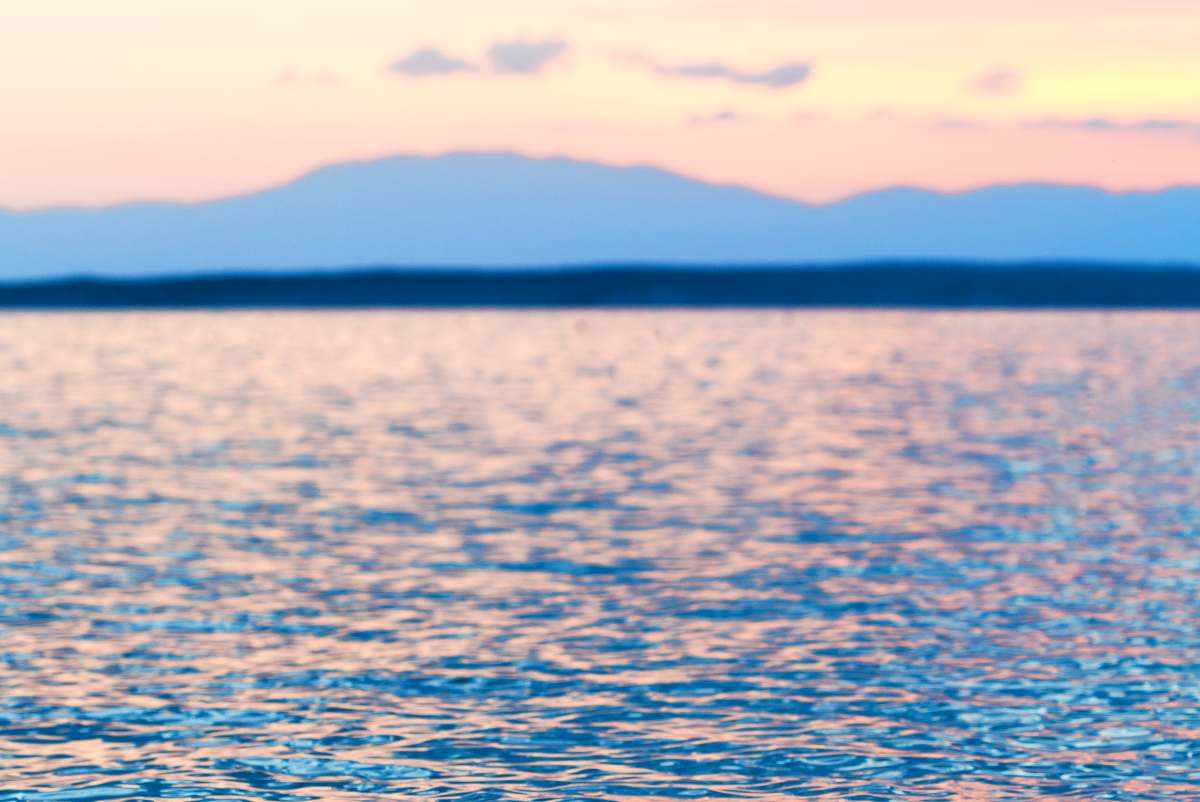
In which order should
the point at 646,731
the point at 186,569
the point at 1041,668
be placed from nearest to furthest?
the point at 646,731 < the point at 1041,668 < the point at 186,569

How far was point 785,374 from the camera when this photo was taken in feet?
306

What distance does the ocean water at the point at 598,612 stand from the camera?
15328 millimetres

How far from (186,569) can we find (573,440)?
24.5m

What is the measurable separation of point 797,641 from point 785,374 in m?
73.2

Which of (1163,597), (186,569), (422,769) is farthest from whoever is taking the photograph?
(186,569)

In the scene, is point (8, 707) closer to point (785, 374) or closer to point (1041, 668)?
point (1041, 668)

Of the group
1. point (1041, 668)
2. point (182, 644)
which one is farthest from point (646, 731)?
point (182, 644)

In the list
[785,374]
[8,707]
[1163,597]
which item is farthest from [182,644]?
[785,374]

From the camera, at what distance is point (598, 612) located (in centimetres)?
2230

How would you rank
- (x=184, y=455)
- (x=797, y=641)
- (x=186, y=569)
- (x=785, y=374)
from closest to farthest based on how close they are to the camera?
(x=797, y=641)
(x=186, y=569)
(x=184, y=455)
(x=785, y=374)

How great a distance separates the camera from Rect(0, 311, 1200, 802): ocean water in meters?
15.3

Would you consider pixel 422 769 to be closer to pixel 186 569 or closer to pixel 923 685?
pixel 923 685

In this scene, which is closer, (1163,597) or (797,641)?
(797,641)

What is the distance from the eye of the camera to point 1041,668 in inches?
754
